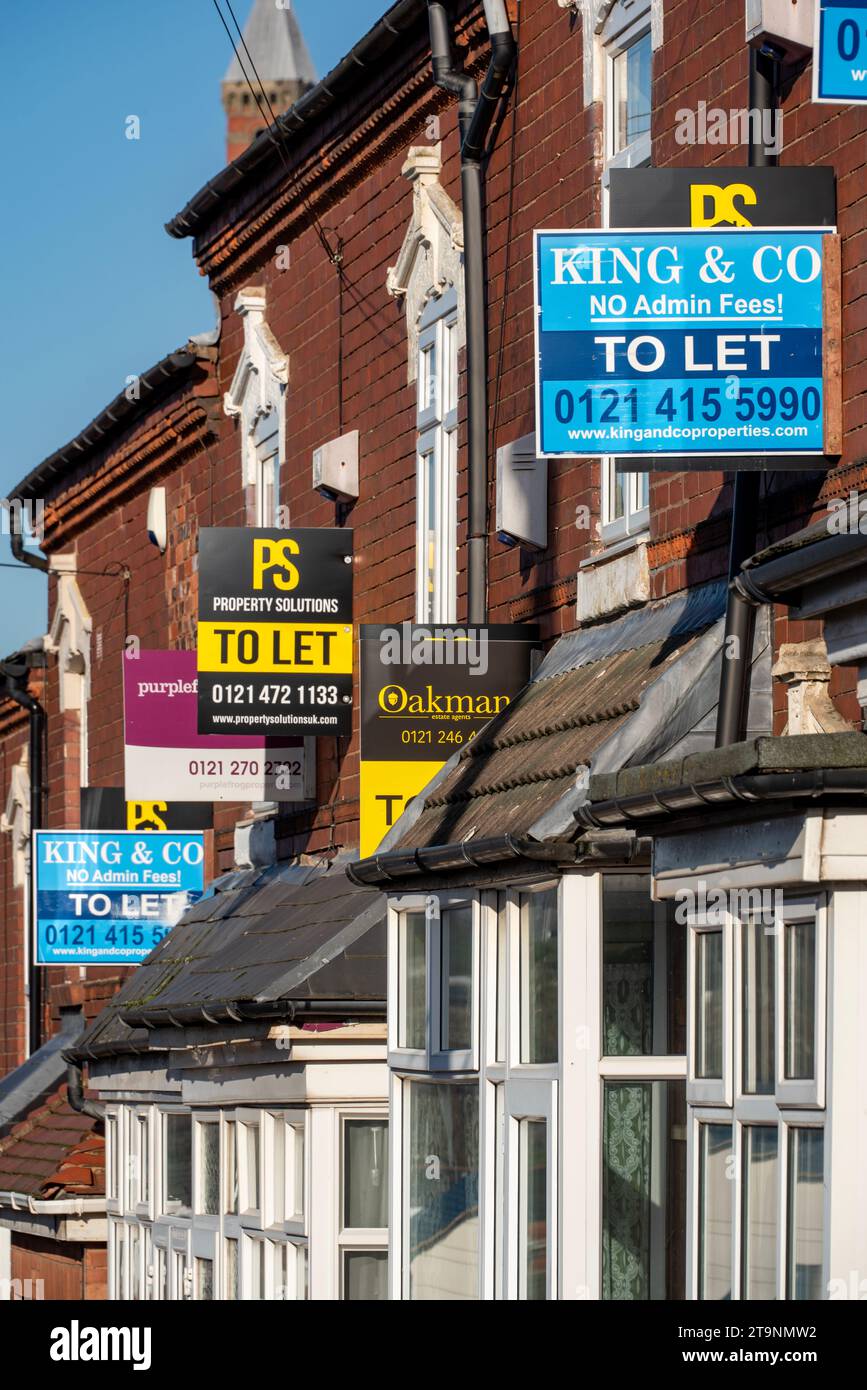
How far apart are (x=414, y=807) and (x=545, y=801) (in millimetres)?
2254

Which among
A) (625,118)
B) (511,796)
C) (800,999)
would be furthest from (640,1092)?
(625,118)

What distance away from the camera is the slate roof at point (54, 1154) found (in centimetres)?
2106

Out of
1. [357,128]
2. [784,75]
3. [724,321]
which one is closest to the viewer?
Answer: [724,321]

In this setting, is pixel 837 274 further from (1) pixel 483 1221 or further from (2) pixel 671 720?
(1) pixel 483 1221

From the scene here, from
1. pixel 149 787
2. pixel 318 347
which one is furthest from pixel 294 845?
pixel 318 347

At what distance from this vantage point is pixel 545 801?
10898mm

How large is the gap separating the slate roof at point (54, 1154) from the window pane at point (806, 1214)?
1392cm

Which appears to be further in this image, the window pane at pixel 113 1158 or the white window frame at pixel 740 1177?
the window pane at pixel 113 1158

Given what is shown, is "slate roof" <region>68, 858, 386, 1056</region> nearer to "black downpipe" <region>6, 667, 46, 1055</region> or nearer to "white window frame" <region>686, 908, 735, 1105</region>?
"white window frame" <region>686, 908, 735, 1105</region>

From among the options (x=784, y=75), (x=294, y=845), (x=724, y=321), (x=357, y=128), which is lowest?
(x=294, y=845)

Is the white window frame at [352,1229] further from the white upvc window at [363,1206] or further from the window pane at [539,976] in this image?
the window pane at [539,976]

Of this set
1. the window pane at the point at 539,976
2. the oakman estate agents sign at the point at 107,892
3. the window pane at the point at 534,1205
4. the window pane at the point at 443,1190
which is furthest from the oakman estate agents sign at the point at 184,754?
the window pane at the point at 534,1205

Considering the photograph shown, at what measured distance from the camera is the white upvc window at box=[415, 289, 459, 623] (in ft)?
50.5

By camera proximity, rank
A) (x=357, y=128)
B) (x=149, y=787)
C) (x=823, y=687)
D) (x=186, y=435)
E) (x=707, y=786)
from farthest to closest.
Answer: (x=186, y=435)
(x=149, y=787)
(x=357, y=128)
(x=823, y=687)
(x=707, y=786)
